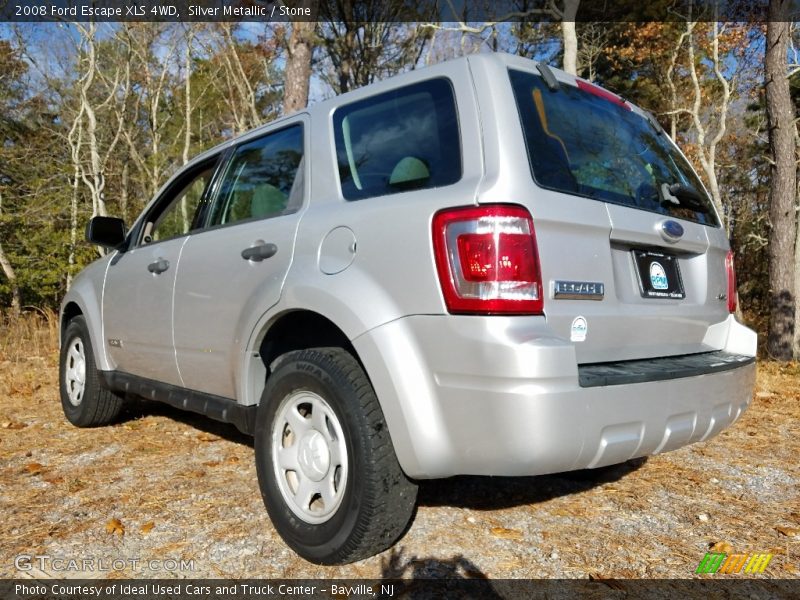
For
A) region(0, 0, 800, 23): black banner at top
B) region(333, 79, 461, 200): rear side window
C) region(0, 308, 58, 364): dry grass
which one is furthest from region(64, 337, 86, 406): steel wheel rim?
region(0, 0, 800, 23): black banner at top

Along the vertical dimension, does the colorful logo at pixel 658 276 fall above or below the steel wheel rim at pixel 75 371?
above

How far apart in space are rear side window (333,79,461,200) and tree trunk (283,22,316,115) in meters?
8.34

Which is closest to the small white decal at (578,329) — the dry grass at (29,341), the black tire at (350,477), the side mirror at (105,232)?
the black tire at (350,477)

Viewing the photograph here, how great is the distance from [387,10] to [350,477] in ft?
59.0

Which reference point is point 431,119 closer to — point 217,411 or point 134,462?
point 217,411

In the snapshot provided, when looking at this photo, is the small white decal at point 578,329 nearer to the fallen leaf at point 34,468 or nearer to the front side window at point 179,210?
the front side window at point 179,210

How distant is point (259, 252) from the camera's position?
287cm

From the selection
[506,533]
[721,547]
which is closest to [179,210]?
[506,533]

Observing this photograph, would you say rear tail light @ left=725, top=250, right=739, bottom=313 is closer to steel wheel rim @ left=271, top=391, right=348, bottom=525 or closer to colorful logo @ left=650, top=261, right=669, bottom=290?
colorful logo @ left=650, top=261, right=669, bottom=290

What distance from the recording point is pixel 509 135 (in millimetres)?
2227

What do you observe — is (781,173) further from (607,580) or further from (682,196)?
(607,580)

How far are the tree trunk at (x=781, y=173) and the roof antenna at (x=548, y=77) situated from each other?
34.2ft

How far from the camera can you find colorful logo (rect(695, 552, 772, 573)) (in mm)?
2580

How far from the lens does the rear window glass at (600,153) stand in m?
2.34
